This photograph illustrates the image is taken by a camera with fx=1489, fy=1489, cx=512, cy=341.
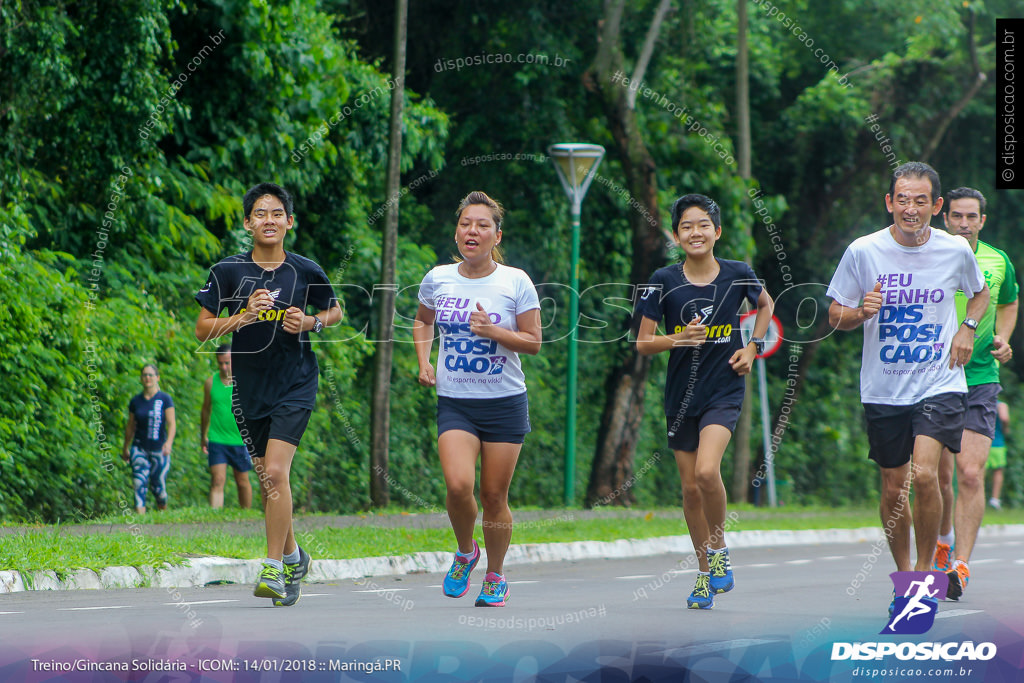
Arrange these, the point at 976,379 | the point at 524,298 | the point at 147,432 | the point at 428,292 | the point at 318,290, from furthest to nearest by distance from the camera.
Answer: the point at 147,432, the point at 976,379, the point at 318,290, the point at 428,292, the point at 524,298

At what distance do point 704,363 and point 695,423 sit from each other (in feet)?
1.09

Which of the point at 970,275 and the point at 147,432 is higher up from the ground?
the point at 970,275

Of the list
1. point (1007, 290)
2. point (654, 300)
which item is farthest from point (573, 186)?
point (654, 300)

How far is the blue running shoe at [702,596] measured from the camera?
8117 millimetres

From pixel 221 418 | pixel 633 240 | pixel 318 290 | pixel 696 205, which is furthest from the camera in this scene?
pixel 633 240

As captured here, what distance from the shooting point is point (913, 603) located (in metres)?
6.77

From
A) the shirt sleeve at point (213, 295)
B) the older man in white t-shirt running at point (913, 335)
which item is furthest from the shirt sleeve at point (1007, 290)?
the shirt sleeve at point (213, 295)

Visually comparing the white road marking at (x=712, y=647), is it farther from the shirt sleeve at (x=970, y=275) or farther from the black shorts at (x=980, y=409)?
the black shorts at (x=980, y=409)

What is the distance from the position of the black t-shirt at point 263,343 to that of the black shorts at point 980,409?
404cm

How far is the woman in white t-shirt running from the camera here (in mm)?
7719

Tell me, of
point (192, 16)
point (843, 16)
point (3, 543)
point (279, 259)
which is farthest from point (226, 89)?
point (843, 16)

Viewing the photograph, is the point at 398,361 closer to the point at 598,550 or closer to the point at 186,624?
the point at 598,550

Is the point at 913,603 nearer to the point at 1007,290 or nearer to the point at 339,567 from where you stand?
the point at 1007,290

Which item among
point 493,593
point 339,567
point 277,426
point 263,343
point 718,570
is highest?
point 263,343
